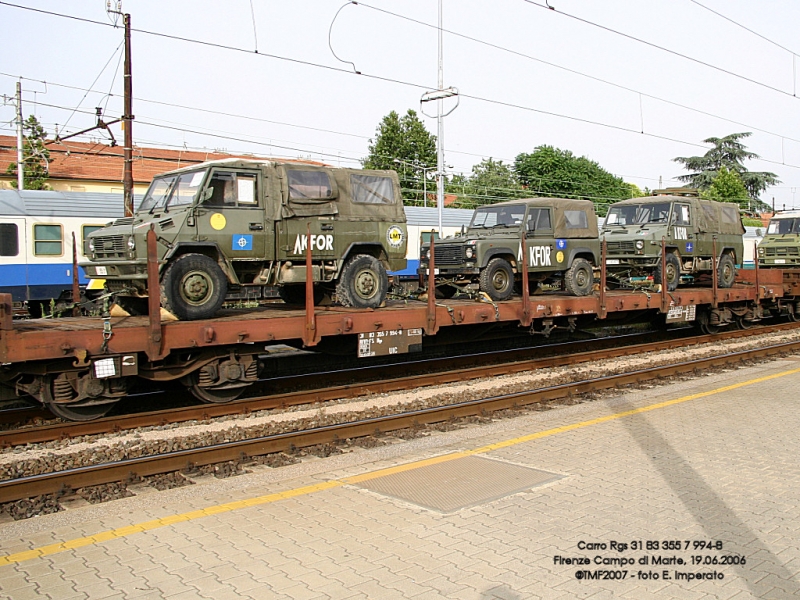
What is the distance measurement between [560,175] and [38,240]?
46.4m

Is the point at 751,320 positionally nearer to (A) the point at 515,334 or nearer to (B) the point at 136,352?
(A) the point at 515,334

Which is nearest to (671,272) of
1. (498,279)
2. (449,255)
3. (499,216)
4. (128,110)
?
(499,216)

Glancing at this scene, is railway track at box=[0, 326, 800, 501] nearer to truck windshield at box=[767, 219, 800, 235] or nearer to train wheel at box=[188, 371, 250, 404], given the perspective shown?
train wheel at box=[188, 371, 250, 404]

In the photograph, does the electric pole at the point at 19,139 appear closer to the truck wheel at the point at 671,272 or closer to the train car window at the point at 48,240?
the train car window at the point at 48,240

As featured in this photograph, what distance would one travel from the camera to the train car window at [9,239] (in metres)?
16.4

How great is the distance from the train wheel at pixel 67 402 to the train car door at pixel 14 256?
9.97 meters

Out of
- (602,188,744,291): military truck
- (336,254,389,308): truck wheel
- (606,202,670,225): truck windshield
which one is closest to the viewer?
(336,254,389,308): truck wheel

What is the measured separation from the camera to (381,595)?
3.88 meters

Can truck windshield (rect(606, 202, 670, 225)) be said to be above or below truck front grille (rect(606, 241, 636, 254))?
above

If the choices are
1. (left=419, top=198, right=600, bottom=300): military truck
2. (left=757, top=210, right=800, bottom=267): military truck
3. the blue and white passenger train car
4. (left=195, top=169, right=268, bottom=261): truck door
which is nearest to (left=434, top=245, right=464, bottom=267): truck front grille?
(left=419, top=198, right=600, bottom=300): military truck

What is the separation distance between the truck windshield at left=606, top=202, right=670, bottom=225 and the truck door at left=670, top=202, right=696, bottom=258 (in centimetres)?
23

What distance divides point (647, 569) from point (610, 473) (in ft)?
6.22

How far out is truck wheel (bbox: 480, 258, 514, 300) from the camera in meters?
12.3

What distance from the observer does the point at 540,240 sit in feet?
42.7
